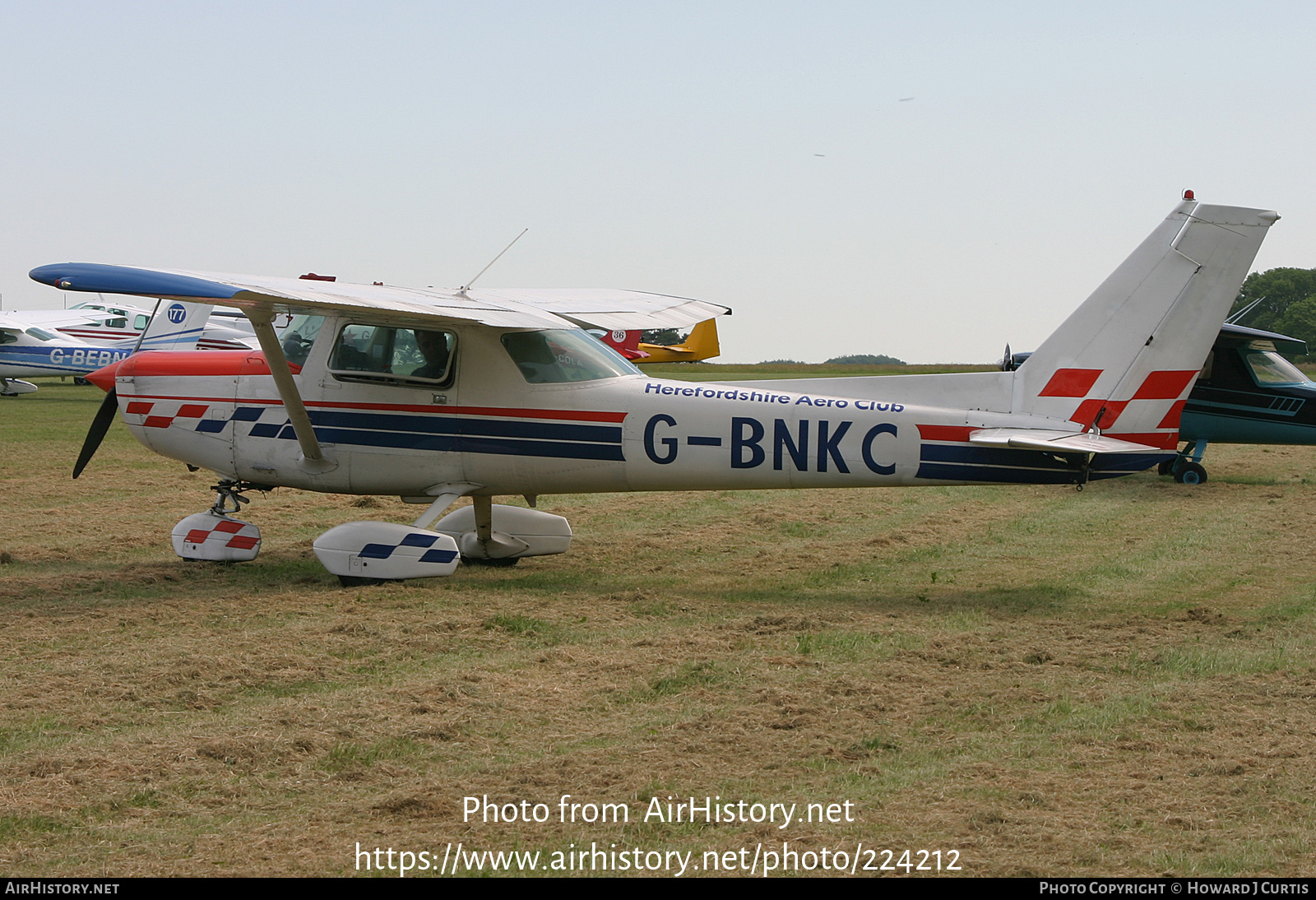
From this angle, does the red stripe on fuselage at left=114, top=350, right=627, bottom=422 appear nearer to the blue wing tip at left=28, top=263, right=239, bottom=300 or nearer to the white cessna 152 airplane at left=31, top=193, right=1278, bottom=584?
the white cessna 152 airplane at left=31, top=193, right=1278, bottom=584

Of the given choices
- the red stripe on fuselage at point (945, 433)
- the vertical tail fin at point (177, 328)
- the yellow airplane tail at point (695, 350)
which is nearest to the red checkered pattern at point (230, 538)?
the vertical tail fin at point (177, 328)

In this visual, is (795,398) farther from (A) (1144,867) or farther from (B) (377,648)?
(A) (1144,867)

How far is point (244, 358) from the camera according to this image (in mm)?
9383

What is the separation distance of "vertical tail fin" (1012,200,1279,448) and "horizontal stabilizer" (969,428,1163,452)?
0.56 ft

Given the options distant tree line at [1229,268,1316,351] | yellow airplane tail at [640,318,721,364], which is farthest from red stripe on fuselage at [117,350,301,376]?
distant tree line at [1229,268,1316,351]

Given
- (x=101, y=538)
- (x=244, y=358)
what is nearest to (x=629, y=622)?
(x=244, y=358)

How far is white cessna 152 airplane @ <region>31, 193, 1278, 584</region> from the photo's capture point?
8.12m

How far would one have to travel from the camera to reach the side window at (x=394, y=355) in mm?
8992

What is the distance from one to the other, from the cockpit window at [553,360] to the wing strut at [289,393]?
1.60 m

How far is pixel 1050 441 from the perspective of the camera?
7.82 meters

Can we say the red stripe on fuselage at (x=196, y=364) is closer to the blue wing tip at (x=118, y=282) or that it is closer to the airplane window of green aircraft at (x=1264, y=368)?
the blue wing tip at (x=118, y=282)

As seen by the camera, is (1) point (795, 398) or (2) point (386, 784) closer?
(2) point (386, 784)

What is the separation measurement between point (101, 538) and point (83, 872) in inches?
297

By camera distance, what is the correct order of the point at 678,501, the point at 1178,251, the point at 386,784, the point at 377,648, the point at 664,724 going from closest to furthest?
1. the point at 386,784
2. the point at 664,724
3. the point at 377,648
4. the point at 1178,251
5. the point at 678,501
